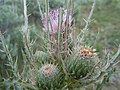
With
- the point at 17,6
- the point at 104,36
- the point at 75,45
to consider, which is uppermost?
the point at 75,45

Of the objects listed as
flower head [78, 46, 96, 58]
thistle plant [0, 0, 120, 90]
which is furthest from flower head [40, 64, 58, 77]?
flower head [78, 46, 96, 58]

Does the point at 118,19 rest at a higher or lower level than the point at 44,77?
lower

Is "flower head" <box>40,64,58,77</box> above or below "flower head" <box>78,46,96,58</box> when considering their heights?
below

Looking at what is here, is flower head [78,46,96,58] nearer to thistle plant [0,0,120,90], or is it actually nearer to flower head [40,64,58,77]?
thistle plant [0,0,120,90]

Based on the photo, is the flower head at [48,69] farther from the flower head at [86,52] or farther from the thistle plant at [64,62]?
the flower head at [86,52]

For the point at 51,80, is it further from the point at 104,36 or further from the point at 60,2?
the point at 104,36

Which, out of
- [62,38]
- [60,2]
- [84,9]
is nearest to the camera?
[62,38]

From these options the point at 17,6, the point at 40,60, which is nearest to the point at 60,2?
the point at 17,6

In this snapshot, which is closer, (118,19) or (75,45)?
(75,45)

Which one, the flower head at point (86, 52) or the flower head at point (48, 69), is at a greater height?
the flower head at point (86, 52)

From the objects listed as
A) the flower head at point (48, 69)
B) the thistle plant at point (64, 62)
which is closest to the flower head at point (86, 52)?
the thistle plant at point (64, 62)

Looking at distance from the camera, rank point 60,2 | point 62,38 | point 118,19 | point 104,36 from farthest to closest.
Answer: point 118,19
point 104,36
point 60,2
point 62,38
